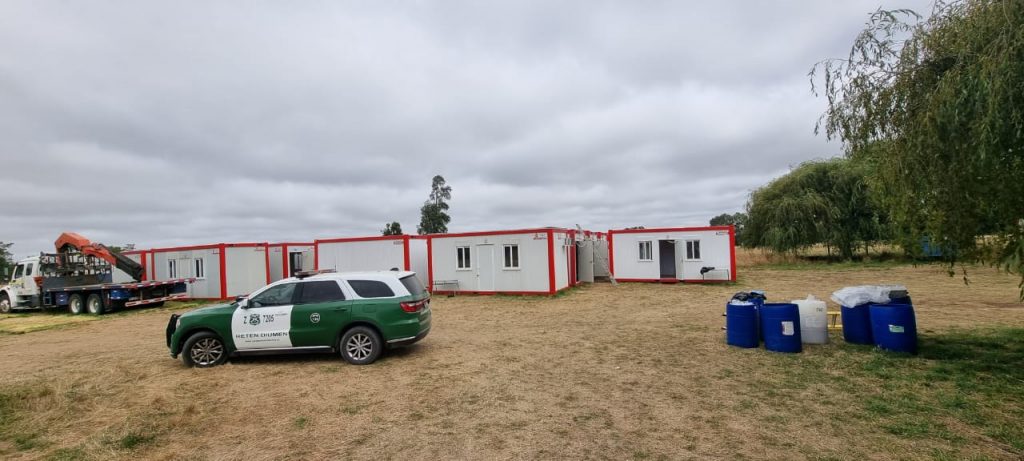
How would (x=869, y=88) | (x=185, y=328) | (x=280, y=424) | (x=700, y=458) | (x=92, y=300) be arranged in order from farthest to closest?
1. (x=92, y=300)
2. (x=185, y=328)
3. (x=869, y=88)
4. (x=280, y=424)
5. (x=700, y=458)

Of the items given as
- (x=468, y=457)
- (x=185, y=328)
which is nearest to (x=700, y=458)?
(x=468, y=457)

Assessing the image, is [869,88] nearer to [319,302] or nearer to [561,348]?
[561,348]

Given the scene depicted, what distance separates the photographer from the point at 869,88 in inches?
248

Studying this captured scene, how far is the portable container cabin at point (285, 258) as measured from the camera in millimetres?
24625

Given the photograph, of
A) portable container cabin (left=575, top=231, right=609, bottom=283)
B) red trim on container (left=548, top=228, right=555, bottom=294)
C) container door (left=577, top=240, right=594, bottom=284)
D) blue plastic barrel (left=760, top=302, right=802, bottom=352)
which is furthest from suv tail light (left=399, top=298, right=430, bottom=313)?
container door (left=577, top=240, right=594, bottom=284)

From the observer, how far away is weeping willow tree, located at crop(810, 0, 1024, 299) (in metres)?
4.39

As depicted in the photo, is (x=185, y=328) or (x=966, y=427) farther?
(x=185, y=328)

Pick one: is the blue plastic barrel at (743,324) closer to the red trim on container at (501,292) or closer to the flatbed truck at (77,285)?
the red trim on container at (501,292)

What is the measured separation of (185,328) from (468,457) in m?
6.42

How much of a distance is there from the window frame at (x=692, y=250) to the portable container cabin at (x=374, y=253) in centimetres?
1214

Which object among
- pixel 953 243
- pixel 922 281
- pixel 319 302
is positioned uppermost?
pixel 953 243

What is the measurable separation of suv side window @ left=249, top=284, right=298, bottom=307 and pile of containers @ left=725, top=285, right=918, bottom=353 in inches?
304

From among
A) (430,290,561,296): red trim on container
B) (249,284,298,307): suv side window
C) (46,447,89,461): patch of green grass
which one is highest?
(249,284,298,307): suv side window

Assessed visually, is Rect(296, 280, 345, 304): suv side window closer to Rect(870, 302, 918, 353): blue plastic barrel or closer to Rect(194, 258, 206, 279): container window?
Rect(870, 302, 918, 353): blue plastic barrel
